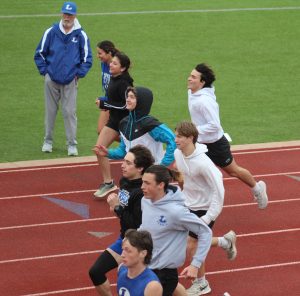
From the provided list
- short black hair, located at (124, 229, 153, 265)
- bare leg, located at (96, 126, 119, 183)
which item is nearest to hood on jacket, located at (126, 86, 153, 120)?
bare leg, located at (96, 126, 119, 183)

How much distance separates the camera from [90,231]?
11.2m

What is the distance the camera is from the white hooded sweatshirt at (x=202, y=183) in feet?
28.9

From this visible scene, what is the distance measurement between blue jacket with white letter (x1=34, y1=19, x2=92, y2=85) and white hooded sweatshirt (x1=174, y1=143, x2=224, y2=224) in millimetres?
5131

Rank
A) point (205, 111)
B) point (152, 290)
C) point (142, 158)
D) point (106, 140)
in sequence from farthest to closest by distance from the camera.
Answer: point (106, 140)
point (205, 111)
point (142, 158)
point (152, 290)

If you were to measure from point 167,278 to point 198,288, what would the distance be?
60.7 inches

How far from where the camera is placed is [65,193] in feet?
41.3

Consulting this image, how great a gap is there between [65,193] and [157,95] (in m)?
5.61

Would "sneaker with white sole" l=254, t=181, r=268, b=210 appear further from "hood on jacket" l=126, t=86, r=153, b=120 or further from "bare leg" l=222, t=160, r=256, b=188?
"hood on jacket" l=126, t=86, r=153, b=120

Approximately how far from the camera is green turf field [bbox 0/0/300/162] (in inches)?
623

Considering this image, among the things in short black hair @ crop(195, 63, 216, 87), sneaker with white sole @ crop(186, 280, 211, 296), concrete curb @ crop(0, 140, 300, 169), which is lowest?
concrete curb @ crop(0, 140, 300, 169)

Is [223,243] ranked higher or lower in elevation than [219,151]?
lower

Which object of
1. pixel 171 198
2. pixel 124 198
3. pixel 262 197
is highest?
pixel 171 198

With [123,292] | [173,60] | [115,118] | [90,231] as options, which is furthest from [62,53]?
[123,292]

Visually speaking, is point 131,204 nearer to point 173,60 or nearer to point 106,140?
point 106,140
